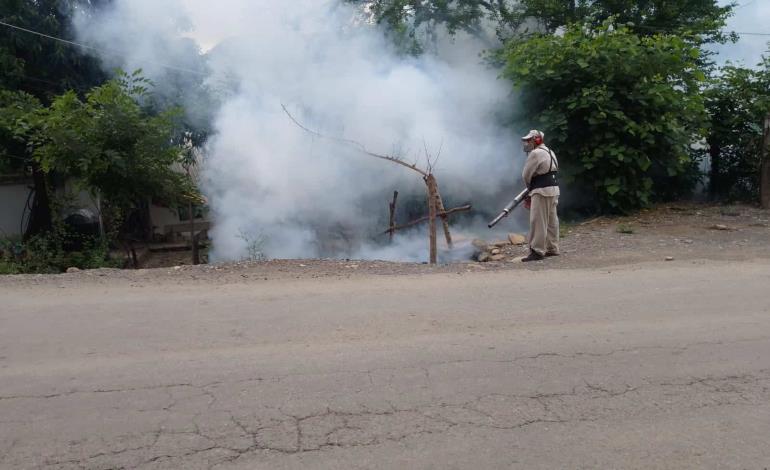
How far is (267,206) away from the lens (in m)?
9.36

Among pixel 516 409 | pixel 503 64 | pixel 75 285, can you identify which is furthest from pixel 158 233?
pixel 516 409

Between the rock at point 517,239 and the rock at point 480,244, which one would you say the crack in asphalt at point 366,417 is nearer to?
the rock at point 517,239

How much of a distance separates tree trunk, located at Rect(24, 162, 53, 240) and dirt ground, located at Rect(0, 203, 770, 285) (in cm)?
443

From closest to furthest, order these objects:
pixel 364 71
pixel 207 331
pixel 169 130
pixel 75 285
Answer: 1. pixel 207 331
2. pixel 75 285
3. pixel 169 130
4. pixel 364 71

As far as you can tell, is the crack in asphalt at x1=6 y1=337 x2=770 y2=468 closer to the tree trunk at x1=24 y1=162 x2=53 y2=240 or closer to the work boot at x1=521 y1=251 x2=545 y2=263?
the work boot at x1=521 y1=251 x2=545 y2=263

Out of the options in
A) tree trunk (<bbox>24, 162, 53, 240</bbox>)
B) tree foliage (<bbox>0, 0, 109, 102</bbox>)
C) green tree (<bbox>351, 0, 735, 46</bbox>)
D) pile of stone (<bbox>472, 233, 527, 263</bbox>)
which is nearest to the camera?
pile of stone (<bbox>472, 233, 527, 263</bbox>)

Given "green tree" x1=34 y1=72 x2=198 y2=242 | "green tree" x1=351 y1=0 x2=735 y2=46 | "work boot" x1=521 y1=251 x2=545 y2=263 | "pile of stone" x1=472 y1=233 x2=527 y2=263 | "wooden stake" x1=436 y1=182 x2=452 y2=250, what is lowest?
"work boot" x1=521 y1=251 x2=545 y2=263

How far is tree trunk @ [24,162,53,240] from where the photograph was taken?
10609 millimetres

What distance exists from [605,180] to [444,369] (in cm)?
705

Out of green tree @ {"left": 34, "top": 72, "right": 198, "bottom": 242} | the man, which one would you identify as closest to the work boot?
the man

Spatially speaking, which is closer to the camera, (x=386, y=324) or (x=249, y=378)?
(x=249, y=378)

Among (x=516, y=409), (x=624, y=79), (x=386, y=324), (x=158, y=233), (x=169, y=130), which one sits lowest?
(x=516, y=409)

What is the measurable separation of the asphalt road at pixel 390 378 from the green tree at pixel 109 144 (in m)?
2.74

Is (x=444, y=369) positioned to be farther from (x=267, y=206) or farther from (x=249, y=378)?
(x=267, y=206)
